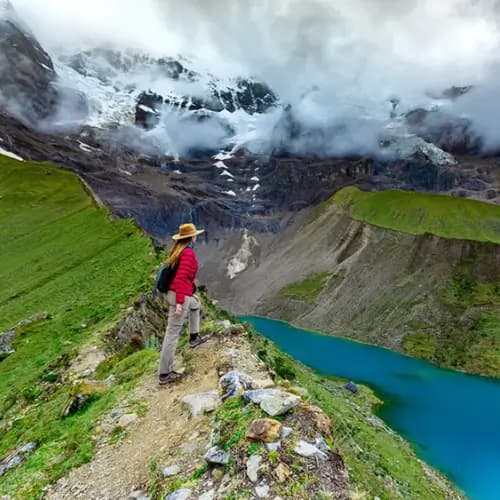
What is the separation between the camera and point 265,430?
7.68 metres

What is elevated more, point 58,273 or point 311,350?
point 58,273

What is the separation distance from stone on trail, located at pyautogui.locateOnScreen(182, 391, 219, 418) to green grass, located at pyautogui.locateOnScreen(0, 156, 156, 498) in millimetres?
2033

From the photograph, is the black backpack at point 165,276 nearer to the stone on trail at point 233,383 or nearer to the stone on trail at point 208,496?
the stone on trail at point 233,383

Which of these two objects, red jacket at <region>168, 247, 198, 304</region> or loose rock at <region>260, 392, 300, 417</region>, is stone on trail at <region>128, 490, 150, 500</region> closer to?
loose rock at <region>260, 392, 300, 417</region>

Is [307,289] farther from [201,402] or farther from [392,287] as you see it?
[201,402]

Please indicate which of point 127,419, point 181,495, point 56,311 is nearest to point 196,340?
point 127,419

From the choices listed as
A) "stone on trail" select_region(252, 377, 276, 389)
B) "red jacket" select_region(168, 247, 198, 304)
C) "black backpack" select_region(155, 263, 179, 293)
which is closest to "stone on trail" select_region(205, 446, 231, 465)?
"stone on trail" select_region(252, 377, 276, 389)

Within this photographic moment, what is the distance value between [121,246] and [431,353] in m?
82.7

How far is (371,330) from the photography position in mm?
117500

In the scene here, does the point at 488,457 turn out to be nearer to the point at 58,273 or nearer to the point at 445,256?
the point at 58,273

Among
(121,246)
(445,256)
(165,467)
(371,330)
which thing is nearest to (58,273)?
(121,246)

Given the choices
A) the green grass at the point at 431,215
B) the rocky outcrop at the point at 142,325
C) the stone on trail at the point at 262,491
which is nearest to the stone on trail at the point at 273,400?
the stone on trail at the point at 262,491

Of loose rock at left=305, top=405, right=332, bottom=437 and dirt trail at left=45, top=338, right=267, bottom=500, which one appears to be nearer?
loose rock at left=305, top=405, right=332, bottom=437

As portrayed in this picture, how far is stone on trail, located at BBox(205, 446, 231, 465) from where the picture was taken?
24.8 feet
